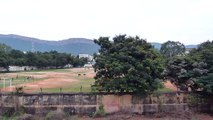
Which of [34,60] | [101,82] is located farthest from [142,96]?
[34,60]

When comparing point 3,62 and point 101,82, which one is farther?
point 3,62

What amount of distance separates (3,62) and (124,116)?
56.6m

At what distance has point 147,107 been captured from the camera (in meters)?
26.1

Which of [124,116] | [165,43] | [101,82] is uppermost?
[165,43]

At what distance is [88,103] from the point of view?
26.0 meters

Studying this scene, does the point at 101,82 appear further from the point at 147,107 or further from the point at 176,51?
the point at 176,51

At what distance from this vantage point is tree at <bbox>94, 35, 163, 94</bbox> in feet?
83.7

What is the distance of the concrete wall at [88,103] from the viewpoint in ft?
84.9

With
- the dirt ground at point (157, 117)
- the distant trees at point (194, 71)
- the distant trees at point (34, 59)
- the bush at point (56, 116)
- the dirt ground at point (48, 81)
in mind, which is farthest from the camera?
the distant trees at point (34, 59)

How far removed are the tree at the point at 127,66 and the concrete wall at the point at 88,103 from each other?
2.14 ft

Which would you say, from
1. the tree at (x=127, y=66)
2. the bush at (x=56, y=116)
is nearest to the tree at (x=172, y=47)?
the tree at (x=127, y=66)

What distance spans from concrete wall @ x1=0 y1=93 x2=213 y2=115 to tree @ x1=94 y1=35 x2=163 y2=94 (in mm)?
653

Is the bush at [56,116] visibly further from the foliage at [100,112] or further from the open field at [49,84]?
the open field at [49,84]

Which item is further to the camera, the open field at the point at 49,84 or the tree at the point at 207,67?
the open field at the point at 49,84
